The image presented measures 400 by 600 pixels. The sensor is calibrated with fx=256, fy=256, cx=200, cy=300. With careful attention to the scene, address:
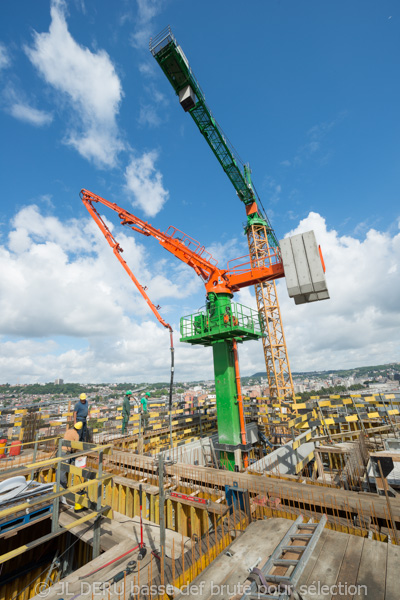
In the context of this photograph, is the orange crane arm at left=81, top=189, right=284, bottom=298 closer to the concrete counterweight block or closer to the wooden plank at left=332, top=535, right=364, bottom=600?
the concrete counterweight block

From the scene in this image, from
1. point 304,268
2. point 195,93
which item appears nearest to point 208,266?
point 304,268

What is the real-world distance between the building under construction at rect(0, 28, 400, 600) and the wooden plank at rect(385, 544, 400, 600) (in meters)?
0.02

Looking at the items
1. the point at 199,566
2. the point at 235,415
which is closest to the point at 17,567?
the point at 199,566

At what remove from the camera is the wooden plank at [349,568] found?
292 cm

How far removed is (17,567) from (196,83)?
3113 centimetres

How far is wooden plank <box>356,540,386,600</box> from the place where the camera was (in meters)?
2.88

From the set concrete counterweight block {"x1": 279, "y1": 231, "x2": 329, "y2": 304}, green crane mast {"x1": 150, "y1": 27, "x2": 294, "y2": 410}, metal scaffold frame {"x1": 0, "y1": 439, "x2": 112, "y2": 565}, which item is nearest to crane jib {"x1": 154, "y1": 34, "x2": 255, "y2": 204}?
green crane mast {"x1": 150, "y1": 27, "x2": 294, "y2": 410}

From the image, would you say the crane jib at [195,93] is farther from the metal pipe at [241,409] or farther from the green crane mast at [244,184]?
the metal pipe at [241,409]

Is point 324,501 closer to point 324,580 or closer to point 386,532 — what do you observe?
point 386,532

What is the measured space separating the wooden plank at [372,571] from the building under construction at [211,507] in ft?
0.05

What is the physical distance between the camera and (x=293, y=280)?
35.0 ft

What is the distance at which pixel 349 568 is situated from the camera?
323cm

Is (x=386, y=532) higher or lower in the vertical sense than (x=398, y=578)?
lower

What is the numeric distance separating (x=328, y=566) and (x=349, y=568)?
0.25m
